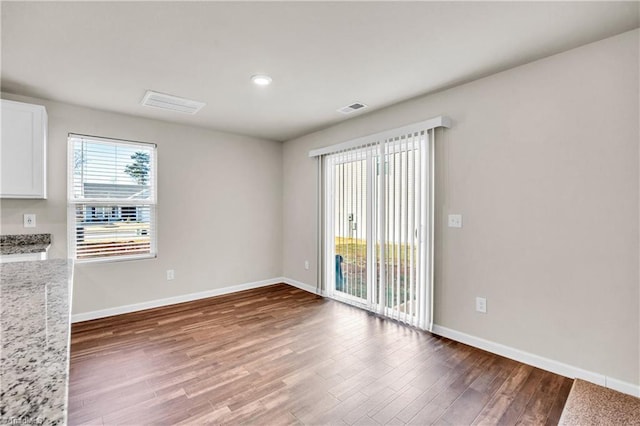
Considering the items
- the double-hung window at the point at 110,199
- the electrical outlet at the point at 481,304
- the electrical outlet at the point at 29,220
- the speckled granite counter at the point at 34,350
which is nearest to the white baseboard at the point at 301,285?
the double-hung window at the point at 110,199

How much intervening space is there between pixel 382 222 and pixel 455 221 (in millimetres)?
847

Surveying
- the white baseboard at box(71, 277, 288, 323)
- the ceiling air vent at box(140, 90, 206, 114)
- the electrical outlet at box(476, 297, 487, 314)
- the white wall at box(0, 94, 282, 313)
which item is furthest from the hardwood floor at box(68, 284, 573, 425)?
the ceiling air vent at box(140, 90, 206, 114)

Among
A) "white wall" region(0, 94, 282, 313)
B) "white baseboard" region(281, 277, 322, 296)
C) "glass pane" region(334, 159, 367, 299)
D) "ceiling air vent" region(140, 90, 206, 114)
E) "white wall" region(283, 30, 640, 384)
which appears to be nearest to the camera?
"white wall" region(283, 30, 640, 384)

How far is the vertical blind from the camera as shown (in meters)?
3.20

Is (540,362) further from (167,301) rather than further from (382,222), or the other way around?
(167,301)

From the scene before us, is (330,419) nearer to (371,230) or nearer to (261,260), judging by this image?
(371,230)

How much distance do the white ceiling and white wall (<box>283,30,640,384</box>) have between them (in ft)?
0.80

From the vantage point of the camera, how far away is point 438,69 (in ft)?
8.67

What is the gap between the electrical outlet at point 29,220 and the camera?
321 cm

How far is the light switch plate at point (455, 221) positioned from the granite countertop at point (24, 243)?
3.78 metres

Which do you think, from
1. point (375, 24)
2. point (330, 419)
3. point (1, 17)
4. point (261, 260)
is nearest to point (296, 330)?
point (330, 419)

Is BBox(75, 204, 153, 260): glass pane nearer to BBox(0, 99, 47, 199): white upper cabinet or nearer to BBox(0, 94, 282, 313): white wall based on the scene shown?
BBox(0, 94, 282, 313): white wall

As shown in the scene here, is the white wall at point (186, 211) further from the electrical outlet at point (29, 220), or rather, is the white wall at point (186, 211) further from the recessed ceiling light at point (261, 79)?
the recessed ceiling light at point (261, 79)

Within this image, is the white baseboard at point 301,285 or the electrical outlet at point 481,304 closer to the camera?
the electrical outlet at point 481,304
